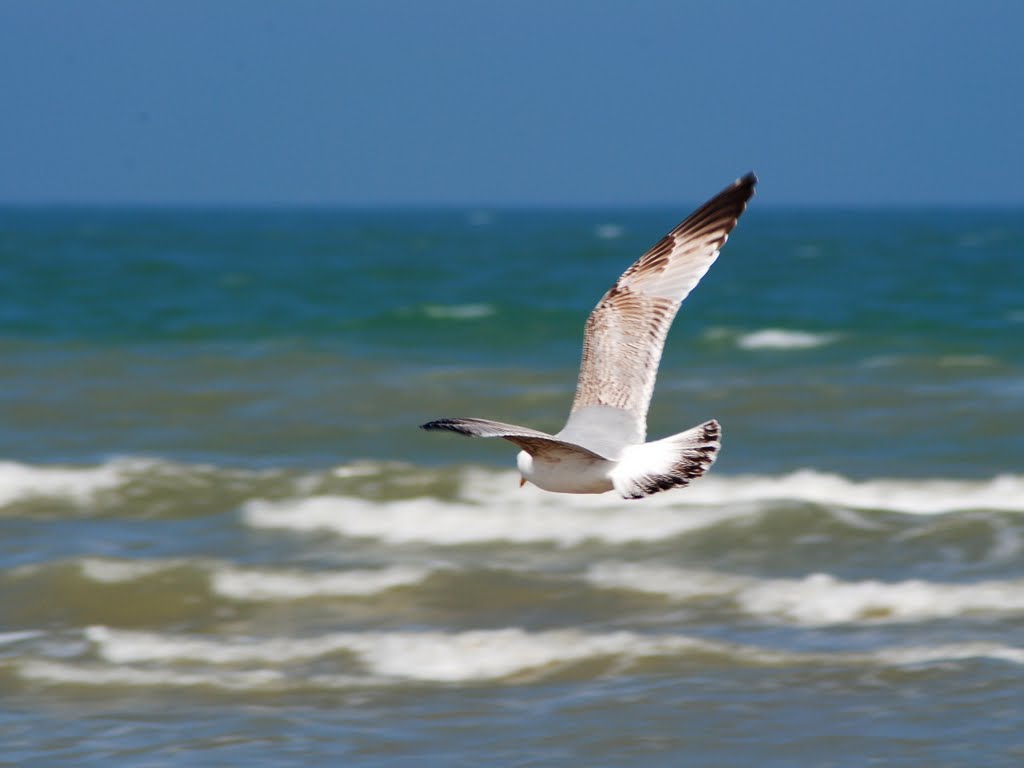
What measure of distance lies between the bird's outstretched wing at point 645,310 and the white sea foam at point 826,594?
85.8 inches

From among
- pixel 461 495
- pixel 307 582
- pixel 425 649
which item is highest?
pixel 461 495

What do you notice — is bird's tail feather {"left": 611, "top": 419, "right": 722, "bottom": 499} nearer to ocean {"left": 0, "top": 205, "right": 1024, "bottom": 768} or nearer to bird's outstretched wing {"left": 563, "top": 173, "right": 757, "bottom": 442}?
bird's outstretched wing {"left": 563, "top": 173, "right": 757, "bottom": 442}

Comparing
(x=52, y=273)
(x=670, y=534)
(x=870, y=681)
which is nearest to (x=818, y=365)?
(x=670, y=534)

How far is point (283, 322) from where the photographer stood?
2619 cm

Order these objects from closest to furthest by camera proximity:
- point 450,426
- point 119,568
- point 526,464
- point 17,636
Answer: point 450,426 → point 526,464 → point 17,636 → point 119,568

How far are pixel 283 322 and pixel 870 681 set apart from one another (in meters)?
19.5

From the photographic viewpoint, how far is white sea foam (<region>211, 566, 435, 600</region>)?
9609 millimetres

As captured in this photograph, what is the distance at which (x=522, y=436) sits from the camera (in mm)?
5492

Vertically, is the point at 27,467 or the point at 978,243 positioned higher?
the point at 978,243

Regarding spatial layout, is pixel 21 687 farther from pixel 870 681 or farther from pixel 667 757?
pixel 870 681

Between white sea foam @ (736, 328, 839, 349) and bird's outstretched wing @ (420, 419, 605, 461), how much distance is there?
1575 centimetres

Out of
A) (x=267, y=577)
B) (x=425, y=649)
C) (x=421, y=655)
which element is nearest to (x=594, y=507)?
(x=267, y=577)

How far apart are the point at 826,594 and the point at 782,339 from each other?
44.7ft

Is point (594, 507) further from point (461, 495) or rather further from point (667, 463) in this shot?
point (667, 463)
